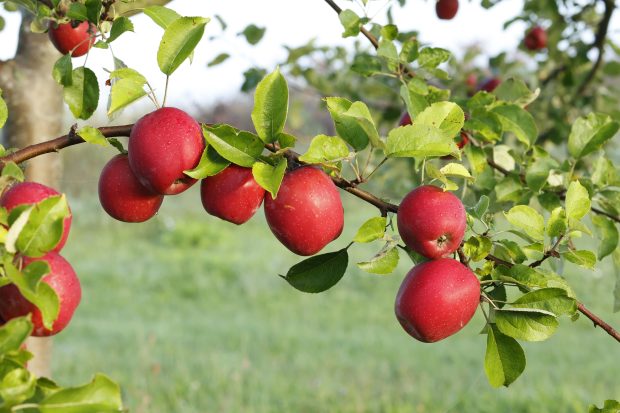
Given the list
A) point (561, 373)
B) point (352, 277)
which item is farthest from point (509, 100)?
point (352, 277)

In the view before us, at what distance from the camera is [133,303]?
4277 mm

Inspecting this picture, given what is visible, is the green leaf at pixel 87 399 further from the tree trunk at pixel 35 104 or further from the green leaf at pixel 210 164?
the tree trunk at pixel 35 104

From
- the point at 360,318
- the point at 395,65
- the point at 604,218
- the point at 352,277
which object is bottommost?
the point at 352,277

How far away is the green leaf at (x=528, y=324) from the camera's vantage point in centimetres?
76

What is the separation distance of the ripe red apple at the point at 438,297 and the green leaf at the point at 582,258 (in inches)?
5.9

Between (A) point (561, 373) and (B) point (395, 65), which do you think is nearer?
(B) point (395, 65)

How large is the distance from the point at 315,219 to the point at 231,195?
9 cm

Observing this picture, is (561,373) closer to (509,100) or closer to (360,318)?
(360,318)

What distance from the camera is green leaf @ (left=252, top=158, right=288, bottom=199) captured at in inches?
27.2

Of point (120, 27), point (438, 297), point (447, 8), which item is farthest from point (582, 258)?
point (447, 8)

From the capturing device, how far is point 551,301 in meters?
0.77

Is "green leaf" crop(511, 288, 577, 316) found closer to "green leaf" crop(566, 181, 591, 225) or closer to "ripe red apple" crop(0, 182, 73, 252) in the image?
"green leaf" crop(566, 181, 591, 225)

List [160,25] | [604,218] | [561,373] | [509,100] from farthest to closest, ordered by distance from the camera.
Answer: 1. [561,373]
2. [509,100]
3. [604,218]
4. [160,25]

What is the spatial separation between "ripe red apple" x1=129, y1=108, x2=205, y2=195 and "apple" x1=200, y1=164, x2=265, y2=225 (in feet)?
0.10
